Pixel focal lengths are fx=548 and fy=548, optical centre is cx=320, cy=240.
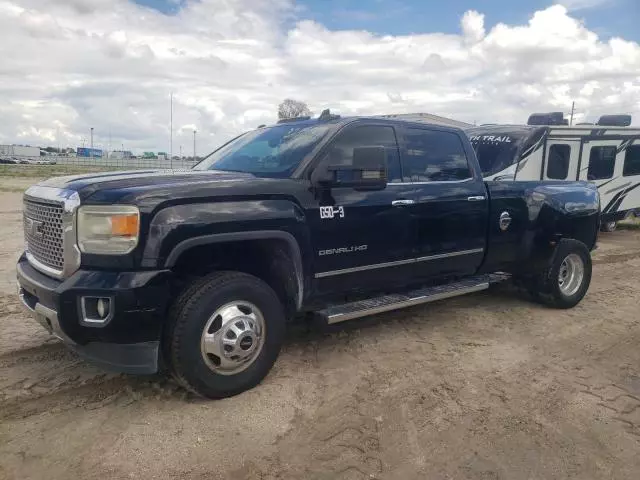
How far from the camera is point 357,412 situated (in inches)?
142

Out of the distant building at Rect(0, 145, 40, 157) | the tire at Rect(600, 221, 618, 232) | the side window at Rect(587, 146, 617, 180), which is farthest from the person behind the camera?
the distant building at Rect(0, 145, 40, 157)

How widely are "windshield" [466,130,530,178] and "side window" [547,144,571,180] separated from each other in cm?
90

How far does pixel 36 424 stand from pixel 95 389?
1.74ft

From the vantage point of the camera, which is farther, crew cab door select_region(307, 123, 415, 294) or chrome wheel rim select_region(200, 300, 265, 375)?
crew cab door select_region(307, 123, 415, 294)

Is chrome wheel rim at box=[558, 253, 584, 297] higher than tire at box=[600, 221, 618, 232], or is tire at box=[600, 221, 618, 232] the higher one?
chrome wheel rim at box=[558, 253, 584, 297]

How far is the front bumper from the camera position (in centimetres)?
325

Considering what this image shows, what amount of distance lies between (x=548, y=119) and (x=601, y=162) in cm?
157

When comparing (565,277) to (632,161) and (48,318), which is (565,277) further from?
(632,161)

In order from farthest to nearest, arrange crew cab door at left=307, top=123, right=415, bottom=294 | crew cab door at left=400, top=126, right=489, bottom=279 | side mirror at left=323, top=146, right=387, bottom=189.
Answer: crew cab door at left=400, top=126, right=489, bottom=279 < crew cab door at left=307, top=123, right=415, bottom=294 < side mirror at left=323, top=146, right=387, bottom=189

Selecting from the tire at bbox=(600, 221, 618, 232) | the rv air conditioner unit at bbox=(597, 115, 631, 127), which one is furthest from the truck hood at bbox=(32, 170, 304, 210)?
the rv air conditioner unit at bbox=(597, 115, 631, 127)

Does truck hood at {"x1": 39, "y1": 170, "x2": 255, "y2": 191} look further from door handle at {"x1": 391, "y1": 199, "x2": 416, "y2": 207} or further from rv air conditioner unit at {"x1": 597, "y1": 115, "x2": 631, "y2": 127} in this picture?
rv air conditioner unit at {"x1": 597, "y1": 115, "x2": 631, "y2": 127}

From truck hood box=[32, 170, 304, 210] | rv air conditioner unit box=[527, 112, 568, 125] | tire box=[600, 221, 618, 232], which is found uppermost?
rv air conditioner unit box=[527, 112, 568, 125]

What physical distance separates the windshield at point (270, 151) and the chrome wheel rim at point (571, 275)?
3.61 metres

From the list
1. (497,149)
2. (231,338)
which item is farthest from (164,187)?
(497,149)
